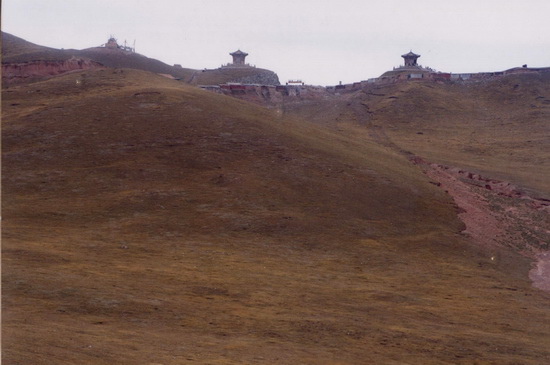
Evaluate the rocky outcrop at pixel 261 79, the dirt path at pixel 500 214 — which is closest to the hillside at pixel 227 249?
the dirt path at pixel 500 214

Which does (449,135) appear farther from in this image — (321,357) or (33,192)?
(321,357)

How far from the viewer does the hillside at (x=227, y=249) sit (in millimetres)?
21203

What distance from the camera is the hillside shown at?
21203mm

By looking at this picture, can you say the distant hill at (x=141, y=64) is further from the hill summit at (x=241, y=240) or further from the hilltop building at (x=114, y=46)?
the hill summit at (x=241, y=240)

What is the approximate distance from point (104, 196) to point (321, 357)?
84.8ft

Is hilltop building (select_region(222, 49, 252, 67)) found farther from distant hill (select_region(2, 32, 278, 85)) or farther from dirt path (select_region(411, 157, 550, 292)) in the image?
dirt path (select_region(411, 157, 550, 292))

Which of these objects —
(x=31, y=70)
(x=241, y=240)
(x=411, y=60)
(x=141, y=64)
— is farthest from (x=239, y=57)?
(x=241, y=240)

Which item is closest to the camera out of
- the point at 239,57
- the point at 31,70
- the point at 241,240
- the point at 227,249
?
the point at 227,249

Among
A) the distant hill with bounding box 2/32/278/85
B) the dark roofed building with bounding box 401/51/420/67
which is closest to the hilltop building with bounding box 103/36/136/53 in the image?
the distant hill with bounding box 2/32/278/85

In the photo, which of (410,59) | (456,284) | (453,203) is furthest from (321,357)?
(410,59)

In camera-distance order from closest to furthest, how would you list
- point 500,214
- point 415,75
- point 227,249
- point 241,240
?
point 227,249
point 241,240
point 500,214
point 415,75

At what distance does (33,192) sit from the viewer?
43.0m

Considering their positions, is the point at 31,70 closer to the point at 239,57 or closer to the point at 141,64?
the point at 141,64

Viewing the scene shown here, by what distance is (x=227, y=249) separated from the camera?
3559 centimetres
